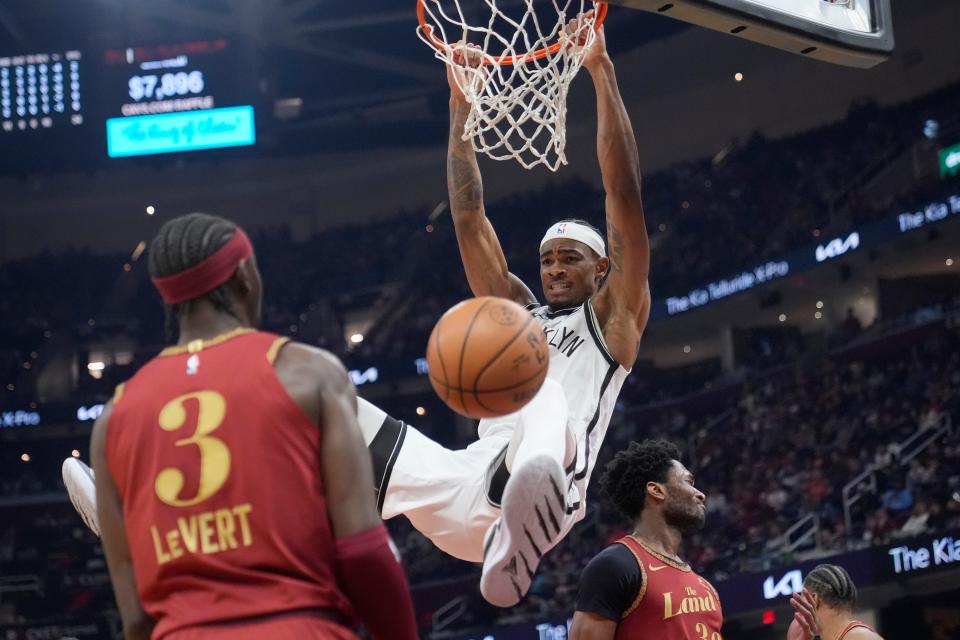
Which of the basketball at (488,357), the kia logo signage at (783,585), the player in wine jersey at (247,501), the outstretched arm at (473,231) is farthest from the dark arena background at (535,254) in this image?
the player in wine jersey at (247,501)

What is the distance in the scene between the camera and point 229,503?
2.58m

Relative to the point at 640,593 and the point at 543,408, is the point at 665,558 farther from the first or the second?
the point at 543,408

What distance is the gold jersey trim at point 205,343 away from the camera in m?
2.75

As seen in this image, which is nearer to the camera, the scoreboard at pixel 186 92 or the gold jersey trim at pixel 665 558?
the gold jersey trim at pixel 665 558

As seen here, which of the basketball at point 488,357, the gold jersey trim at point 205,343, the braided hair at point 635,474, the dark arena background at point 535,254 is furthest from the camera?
the dark arena background at point 535,254

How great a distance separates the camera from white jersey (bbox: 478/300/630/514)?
496cm

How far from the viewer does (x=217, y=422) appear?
8.59ft

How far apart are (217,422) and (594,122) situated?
23.9 meters

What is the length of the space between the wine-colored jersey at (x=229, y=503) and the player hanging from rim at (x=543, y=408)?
3.98 feet

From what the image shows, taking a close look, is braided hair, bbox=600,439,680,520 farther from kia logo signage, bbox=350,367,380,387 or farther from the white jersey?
kia logo signage, bbox=350,367,380,387

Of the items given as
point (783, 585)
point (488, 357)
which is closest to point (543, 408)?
point (488, 357)

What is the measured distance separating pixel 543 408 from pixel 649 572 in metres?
1.17

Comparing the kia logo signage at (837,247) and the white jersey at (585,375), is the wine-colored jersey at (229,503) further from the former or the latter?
the kia logo signage at (837,247)

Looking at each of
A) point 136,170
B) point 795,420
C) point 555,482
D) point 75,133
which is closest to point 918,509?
point 795,420
